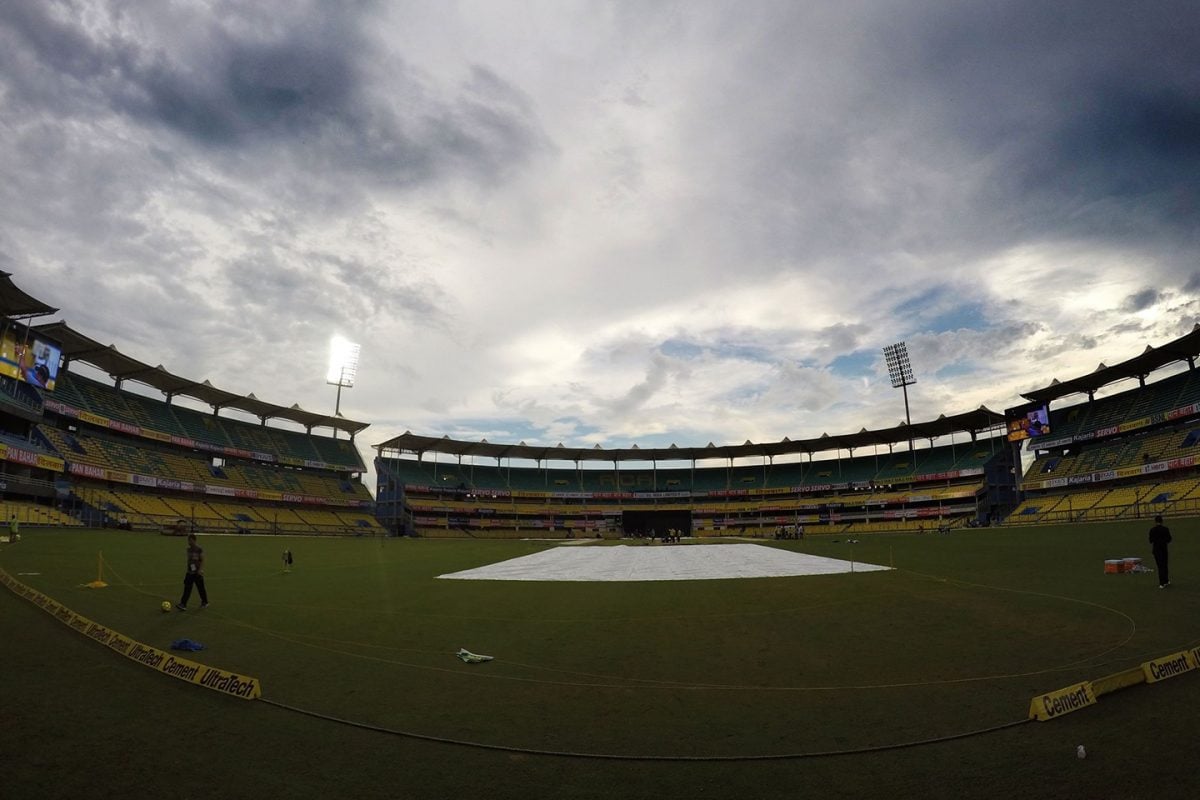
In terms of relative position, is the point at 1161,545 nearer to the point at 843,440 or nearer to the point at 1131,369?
the point at 1131,369

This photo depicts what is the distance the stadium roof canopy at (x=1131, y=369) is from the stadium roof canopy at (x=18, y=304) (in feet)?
319

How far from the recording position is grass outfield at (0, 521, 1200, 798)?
16.2 feet

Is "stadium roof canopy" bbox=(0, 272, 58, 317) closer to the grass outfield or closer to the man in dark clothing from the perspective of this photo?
the grass outfield

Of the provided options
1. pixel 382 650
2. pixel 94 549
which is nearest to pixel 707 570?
pixel 382 650

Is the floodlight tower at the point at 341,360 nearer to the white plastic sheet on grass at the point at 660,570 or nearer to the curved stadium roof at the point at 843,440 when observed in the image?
the curved stadium roof at the point at 843,440

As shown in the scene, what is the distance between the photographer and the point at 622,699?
726 cm

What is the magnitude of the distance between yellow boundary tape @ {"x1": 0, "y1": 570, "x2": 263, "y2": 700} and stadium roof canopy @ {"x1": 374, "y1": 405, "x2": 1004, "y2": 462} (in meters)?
80.4

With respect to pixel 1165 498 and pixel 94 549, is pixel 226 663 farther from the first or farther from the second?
pixel 1165 498

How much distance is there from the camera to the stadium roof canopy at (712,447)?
7900cm

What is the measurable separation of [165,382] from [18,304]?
85.0 feet

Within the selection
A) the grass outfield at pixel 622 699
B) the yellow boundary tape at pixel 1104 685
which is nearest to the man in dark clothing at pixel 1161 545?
the grass outfield at pixel 622 699

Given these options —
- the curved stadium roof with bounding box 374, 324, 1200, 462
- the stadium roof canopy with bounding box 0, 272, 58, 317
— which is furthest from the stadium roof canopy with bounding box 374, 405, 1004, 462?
the stadium roof canopy with bounding box 0, 272, 58, 317

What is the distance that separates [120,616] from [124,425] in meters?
65.0

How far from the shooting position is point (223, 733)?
598 cm
